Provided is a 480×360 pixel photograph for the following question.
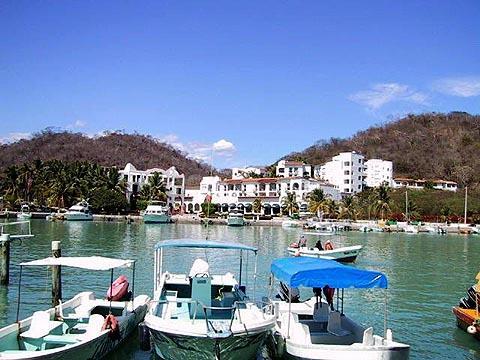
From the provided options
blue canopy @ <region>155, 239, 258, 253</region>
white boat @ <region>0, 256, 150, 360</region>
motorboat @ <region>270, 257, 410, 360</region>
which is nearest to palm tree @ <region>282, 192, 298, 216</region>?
white boat @ <region>0, 256, 150, 360</region>

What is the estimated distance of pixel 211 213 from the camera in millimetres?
125000

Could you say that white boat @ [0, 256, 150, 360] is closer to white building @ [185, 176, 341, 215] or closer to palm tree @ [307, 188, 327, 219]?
palm tree @ [307, 188, 327, 219]

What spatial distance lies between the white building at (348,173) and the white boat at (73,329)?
11604 cm

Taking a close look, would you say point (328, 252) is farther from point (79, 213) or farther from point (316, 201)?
point (316, 201)

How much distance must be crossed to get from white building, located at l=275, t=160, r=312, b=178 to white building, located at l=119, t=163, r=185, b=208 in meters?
27.1

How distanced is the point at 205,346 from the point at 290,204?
10585 centimetres

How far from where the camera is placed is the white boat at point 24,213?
96.0 m

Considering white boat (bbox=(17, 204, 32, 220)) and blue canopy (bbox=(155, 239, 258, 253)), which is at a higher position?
blue canopy (bbox=(155, 239, 258, 253))

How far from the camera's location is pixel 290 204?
119 metres

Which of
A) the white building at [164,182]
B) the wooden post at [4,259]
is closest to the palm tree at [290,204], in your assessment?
the white building at [164,182]

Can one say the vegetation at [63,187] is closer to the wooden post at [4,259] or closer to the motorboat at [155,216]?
the motorboat at [155,216]

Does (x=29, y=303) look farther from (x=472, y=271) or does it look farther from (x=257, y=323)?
(x=472, y=271)

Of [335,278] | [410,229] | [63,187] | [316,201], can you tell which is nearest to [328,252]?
[335,278]

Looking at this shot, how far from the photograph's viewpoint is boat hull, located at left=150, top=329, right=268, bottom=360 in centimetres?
1406
